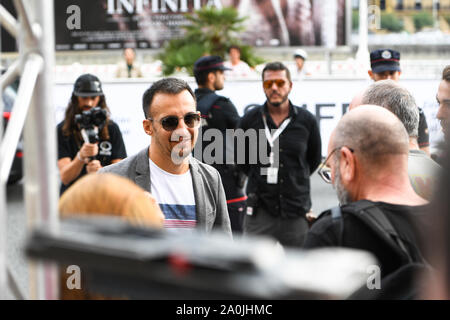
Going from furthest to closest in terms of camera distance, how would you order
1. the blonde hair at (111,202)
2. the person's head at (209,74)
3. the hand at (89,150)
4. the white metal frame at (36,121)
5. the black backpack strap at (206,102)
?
the person's head at (209,74) → the black backpack strap at (206,102) → the hand at (89,150) → the white metal frame at (36,121) → the blonde hair at (111,202)

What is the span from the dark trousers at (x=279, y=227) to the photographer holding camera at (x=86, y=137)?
3.92ft

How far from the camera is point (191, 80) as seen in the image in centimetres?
808

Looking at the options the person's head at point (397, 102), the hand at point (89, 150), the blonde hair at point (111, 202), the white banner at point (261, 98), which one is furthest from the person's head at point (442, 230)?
the white banner at point (261, 98)

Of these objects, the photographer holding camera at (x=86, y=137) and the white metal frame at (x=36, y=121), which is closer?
the white metal frame at (x=36, y=121)

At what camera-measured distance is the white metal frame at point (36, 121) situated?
1630 millimetres

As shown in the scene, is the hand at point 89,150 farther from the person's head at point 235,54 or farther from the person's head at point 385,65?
the person's head at point 235,54

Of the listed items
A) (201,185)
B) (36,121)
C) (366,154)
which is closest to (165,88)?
(201,185)

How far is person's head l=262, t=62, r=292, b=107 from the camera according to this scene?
533cm

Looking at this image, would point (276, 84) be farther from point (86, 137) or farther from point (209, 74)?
point (86, 137)

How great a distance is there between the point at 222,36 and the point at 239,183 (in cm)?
1326

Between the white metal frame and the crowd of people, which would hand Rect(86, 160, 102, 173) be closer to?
the crowd of people
